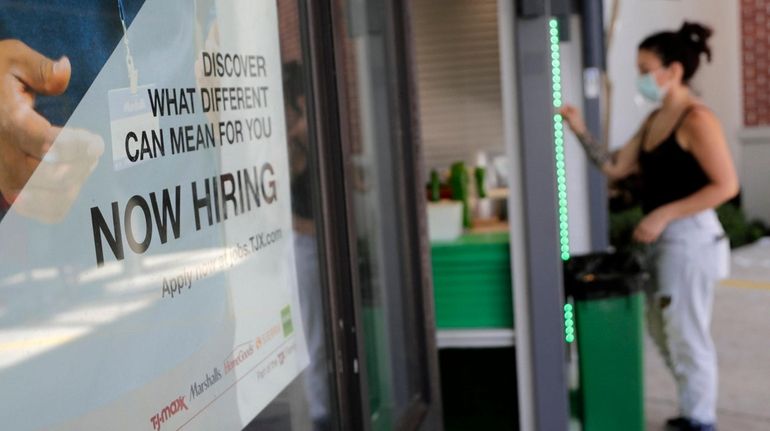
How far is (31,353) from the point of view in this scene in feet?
3.35

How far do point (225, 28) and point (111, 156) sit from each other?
44 cm

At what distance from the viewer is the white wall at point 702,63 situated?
34.4 ft

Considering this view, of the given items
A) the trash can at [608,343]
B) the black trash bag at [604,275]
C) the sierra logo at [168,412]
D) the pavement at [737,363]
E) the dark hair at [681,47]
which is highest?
the dark hair at [681,47]

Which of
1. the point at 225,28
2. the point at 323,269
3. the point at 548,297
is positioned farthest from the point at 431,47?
the point at 225,28

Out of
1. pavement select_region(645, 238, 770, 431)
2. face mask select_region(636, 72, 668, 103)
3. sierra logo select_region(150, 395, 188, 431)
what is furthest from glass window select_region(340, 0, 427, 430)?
pavement select_region(645, 238, 770, 431)

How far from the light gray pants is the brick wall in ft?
28.6

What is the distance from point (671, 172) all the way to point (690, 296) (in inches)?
20.7

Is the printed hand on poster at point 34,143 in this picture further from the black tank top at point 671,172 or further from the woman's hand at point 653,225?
the black tank top at point 671,172

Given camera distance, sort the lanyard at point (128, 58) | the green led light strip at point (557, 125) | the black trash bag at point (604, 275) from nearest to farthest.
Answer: the lanyard at point (128, 58) < the green led light strip at point (557, 125) < the black trash bag at point (604, 275)

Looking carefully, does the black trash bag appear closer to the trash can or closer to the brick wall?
the trash can

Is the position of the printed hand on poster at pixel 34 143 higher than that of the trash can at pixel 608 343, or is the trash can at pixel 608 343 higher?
the printed hand on poster at pixel 34 143

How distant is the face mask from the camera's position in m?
→ 4.41

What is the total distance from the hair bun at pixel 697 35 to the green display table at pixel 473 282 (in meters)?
1.39

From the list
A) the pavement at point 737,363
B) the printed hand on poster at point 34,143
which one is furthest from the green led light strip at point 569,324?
the printed hand on poster at point 34,143
